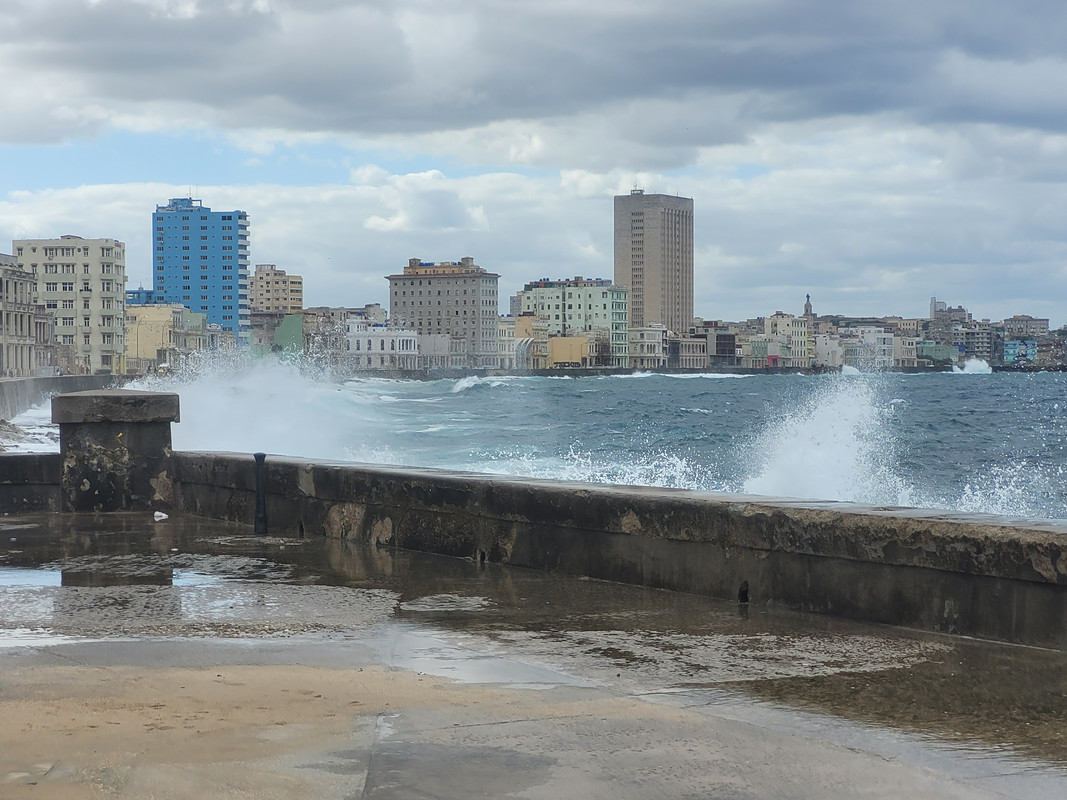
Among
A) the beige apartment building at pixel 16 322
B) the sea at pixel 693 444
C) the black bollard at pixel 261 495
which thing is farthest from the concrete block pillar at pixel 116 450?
the beige apartment building at pixel 16 322

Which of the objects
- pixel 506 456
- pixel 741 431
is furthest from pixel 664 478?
pixel 741 431

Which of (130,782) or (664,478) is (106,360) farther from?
(130,782)

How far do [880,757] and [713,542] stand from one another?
8.28 ft

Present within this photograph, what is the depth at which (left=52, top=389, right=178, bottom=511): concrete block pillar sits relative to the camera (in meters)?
9.38

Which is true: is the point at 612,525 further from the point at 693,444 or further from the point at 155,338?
the point at 155,338

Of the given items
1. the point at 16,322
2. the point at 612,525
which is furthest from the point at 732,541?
the point at 16,322

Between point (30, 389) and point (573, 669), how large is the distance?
59.0m

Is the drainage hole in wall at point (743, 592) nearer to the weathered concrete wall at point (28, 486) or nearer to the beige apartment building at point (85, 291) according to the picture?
the weathered concrete wall at point (28, 486)

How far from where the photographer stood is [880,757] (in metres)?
3.53

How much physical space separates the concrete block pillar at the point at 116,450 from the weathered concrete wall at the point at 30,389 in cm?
2623

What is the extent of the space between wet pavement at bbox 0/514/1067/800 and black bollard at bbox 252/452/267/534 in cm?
124

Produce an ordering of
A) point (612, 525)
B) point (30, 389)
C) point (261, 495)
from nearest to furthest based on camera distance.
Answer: point (612, 525) < point (261, 495) < point (30, 389)

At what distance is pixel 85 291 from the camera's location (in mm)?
142250

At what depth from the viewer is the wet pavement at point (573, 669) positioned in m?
3.37
